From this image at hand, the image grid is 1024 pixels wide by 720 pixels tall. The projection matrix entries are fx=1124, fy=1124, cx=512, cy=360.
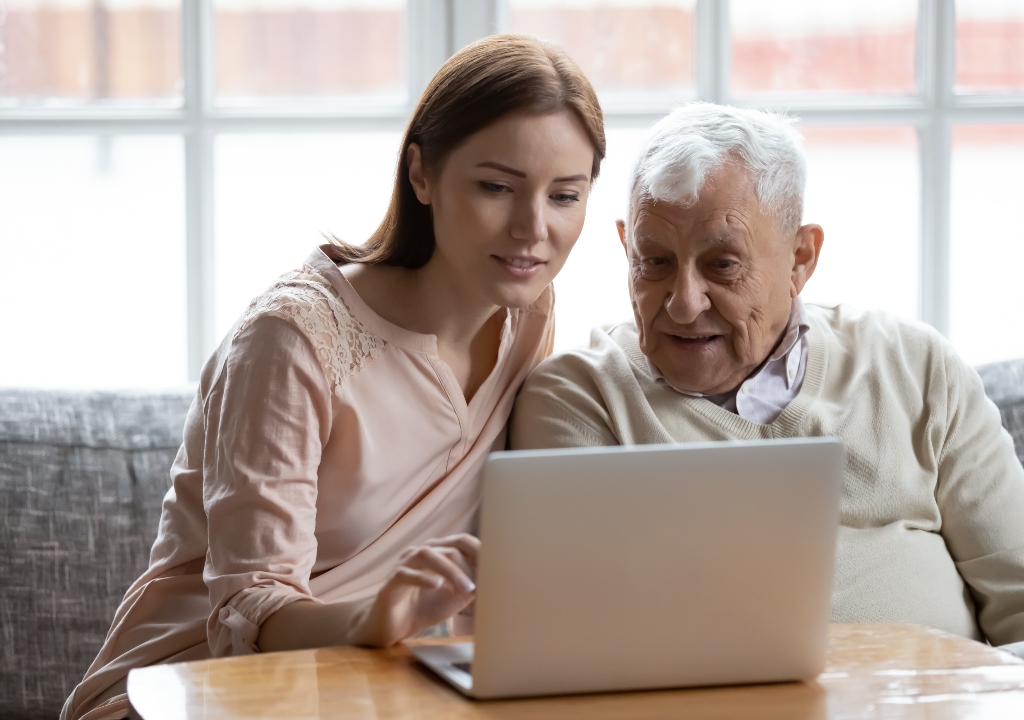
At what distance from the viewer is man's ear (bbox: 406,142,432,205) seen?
165cm

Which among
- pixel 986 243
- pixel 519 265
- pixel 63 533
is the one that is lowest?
pixel 63 533

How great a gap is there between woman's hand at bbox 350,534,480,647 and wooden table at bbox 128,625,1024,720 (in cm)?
4

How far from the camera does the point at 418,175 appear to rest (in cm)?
166

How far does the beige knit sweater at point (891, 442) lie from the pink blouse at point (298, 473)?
0.14 m

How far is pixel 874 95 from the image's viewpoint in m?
2.80

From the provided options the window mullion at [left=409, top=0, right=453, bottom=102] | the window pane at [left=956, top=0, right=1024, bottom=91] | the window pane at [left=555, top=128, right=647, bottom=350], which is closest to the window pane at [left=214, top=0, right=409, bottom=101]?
the window mullion at [left=409, top=0, right=453, bottom=102]

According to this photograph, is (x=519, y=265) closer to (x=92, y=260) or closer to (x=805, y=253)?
(x=805, y=253)

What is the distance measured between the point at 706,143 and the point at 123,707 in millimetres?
1120

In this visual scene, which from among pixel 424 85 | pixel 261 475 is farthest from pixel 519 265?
pixel 424 85

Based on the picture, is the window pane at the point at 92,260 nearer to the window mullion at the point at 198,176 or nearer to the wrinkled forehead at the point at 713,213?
the window mullion at the point at 198,176

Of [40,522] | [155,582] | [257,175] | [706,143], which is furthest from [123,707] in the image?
[257,175]

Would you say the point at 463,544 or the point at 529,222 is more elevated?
the point at 529,222

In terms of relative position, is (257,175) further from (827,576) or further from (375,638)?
(827,576)

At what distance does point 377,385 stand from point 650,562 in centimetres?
69
